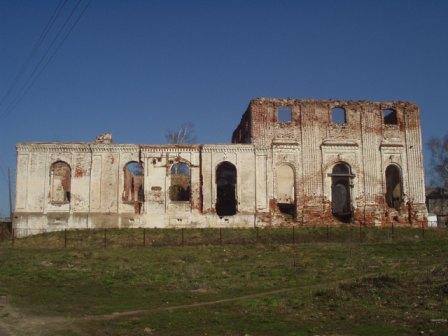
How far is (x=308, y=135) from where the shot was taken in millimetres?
34688

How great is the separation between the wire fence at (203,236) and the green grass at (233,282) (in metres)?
0.16

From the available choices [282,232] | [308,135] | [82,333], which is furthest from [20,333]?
[308,135]

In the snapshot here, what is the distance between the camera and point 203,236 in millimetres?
29953

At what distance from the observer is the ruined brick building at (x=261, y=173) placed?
107 feet

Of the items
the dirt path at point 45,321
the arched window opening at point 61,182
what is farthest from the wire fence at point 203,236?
the dirt path at point 45,321

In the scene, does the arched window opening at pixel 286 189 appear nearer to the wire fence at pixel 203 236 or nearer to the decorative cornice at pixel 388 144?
the wire fence at pixel 203 236

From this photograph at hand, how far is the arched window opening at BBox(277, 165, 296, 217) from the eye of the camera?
1341 inches

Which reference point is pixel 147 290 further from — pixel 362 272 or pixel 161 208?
pixel 161 208

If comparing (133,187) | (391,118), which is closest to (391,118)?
(391,118)

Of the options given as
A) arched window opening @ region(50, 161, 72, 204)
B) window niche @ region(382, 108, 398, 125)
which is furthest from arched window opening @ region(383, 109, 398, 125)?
arched window opening @ region(50, 161, 72, 204)

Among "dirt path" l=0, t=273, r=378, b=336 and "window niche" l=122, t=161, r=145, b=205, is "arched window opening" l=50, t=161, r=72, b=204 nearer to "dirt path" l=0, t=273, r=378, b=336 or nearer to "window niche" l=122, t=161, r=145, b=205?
"window niche" l=122, t=161, r=145, b=205

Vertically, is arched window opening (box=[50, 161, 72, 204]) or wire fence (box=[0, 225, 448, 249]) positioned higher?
arched window opening (box=[50, 161, 72, 204])

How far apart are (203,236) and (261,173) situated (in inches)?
245

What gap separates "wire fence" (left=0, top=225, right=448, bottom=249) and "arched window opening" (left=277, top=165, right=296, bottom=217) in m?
1.92
